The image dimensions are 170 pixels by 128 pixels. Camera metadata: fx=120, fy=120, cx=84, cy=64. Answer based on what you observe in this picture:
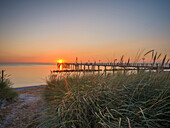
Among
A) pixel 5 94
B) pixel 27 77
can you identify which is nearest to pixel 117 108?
pixel 5 94

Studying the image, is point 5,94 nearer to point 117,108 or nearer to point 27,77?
point 117,108

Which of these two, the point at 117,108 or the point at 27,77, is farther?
the point at 27,77

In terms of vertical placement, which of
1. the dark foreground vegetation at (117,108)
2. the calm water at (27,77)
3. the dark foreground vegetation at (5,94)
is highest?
the dark foreground vegetation at (117,108)

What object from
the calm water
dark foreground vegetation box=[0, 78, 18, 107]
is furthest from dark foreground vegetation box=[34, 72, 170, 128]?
the calm water

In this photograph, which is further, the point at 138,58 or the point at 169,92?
the point at 138,58

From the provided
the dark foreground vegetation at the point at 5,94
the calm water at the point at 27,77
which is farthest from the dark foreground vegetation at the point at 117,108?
the calm water at the point at 27,77

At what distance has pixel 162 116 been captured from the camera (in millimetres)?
1534

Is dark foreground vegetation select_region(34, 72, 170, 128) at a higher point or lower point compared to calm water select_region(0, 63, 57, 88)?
higher

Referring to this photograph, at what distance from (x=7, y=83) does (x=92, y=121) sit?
4701 mm

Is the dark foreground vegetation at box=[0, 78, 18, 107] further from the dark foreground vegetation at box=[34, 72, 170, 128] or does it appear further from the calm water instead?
the dark foreground vegetation at box=[34, 72, 170, 128]

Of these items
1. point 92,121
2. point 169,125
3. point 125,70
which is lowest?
point 92,121

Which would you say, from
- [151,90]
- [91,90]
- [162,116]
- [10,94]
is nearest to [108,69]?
[91,90]

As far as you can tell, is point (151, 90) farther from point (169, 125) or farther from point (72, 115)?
point (72, 115)

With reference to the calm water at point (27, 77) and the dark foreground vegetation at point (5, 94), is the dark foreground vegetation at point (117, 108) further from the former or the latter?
the calm water at point (27, 77)
